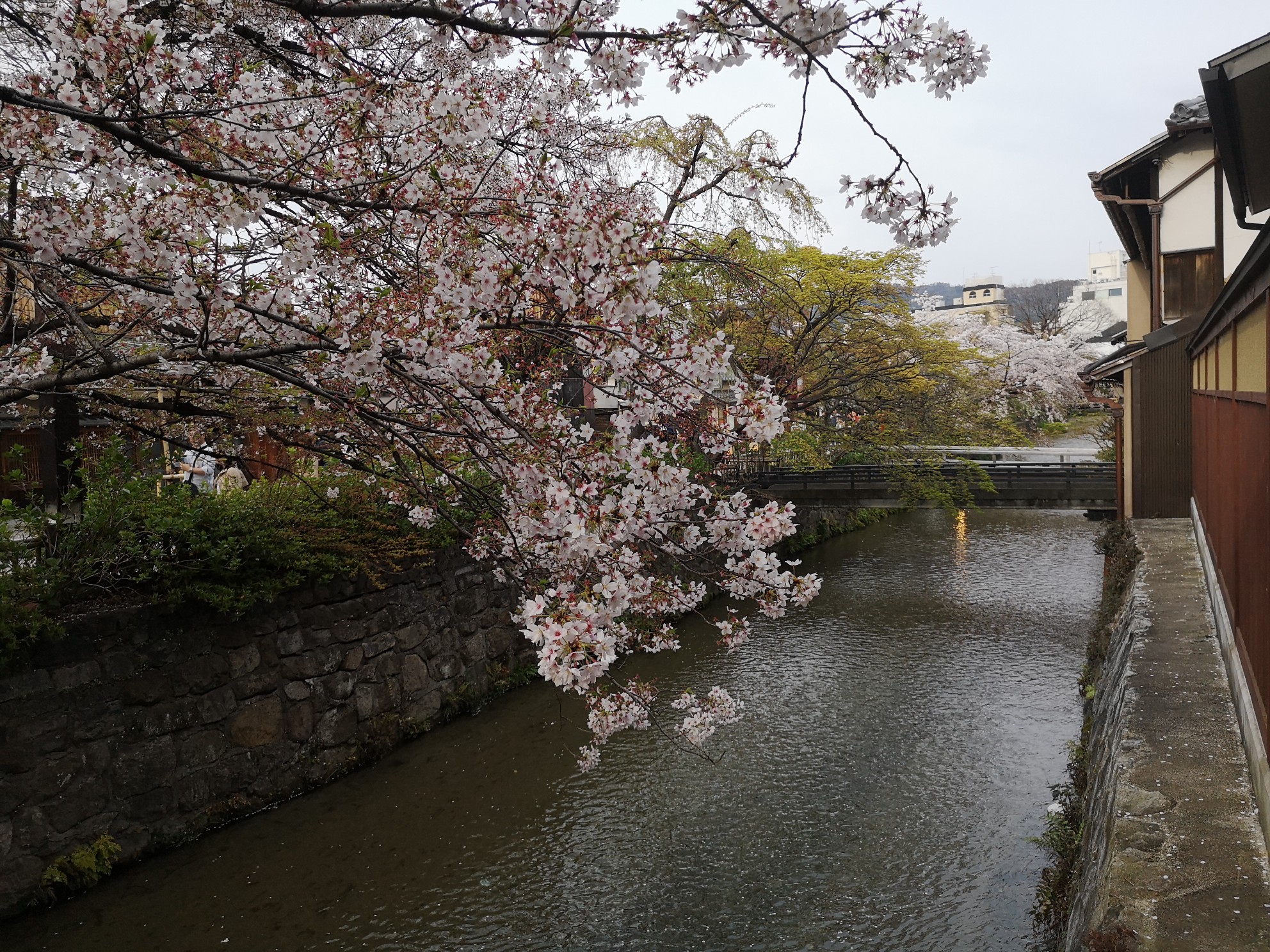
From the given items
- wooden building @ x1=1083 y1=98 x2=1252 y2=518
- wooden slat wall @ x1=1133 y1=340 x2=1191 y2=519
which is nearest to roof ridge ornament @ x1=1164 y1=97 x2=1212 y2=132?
wooden building @ x1=1083 y1=98 x2=1252 y2=518

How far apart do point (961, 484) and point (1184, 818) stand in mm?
13818

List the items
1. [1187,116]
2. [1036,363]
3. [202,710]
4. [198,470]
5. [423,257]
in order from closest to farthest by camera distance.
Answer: [423,257] < [202,710] < [1187,116] < [198,470] < [1036,363]

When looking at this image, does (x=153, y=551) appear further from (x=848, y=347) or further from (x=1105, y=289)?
(x=1105, y=289)

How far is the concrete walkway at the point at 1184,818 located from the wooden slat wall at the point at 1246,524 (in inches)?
12.5

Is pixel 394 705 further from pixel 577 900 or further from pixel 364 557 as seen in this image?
pixel 577 900

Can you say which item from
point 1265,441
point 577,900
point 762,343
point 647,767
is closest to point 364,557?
point 647,767

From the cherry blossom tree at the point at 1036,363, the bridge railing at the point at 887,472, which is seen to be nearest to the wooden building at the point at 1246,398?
the bridge railing at the point at 887,472

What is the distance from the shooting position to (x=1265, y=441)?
11.7 feet

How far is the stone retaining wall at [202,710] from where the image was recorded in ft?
18.6

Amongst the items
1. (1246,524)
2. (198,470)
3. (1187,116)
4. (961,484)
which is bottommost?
(961,484)

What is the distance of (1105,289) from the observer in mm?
71250

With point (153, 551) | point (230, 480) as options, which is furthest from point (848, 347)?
point (153, 551)

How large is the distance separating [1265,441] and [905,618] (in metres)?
9.69

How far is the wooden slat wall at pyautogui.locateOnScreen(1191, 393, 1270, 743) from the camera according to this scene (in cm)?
352
